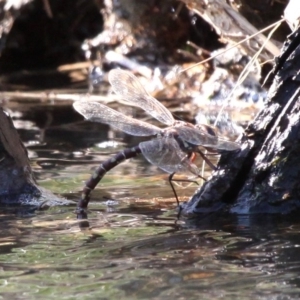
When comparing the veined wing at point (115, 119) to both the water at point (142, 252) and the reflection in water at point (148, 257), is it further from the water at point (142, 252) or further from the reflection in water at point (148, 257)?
the reflection in water at point (148, 257)

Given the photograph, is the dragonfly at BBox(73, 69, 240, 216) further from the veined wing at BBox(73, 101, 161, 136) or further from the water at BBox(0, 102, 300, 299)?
the water at BBox(0, 102, 300, 299)

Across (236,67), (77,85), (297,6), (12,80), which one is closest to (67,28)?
(12,80)

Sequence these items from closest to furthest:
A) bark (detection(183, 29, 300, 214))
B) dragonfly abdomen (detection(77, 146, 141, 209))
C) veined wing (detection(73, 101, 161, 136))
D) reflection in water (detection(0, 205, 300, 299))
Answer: reflection in water (detection(0, 205, 300, 299)) → bark (detection(183, 29, 300, 214)) → dragonfly abdomen (detection(77, 146, 141, 209)) → veined wing (detection(73, 101, 161, 136))

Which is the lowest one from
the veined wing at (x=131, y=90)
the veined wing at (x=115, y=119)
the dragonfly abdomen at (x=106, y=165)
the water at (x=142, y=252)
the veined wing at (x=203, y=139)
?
the water at (x=142, y=252)

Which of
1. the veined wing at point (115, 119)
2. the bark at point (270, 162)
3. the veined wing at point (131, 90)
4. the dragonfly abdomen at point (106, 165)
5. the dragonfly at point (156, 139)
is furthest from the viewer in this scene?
the veined wing at point (131, 90)

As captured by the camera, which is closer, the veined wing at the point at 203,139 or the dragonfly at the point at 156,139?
the veined wing at the point at 203,139

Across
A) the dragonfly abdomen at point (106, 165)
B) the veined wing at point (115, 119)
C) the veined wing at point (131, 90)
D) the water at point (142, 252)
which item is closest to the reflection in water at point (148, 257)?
the water at point (142, 252)

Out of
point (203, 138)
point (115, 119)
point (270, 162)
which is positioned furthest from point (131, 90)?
point (270, 162)

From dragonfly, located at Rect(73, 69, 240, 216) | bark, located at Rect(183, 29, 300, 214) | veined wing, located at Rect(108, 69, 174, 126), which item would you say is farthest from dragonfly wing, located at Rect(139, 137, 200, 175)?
veined wing, located at Rect(108, 69, 174, 126)
